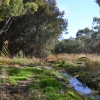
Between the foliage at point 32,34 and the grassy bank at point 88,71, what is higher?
the foliage at point 32,34

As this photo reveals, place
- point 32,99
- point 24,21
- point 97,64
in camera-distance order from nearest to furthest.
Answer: point 32,99, point 97,64, point 24,21

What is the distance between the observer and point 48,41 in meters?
31.3

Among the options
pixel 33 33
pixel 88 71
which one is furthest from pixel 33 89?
pixel 33 33

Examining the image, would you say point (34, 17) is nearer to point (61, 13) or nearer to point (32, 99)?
point (61, 13)

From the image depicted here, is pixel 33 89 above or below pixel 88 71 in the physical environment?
above

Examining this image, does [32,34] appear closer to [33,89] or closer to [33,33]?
[33,33]

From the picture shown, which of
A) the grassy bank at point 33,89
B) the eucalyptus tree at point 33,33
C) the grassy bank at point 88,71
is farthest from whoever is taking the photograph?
the eucalyptus tree at point 33,33

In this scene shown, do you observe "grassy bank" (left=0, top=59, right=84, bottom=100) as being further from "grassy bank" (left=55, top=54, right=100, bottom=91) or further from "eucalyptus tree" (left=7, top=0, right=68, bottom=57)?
"eucalyptus tree" (left=7, top=0, right=68, bottom=57)

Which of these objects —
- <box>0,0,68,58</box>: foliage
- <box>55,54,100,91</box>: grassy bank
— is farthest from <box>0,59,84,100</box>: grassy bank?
<box>0,0,68,58</box>: foliage

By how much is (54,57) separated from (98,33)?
25499mm

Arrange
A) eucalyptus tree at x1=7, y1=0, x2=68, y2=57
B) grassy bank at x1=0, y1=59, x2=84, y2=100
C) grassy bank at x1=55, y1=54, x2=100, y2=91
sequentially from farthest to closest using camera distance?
1. eucalyptus tree at x1=7, y1=0, x2=68, y2=57
2. grassy bank at x1=55, y1=54, x2=100, y2=91
3. grassy bank at x1=0, y1=59, x2=84, y2=100

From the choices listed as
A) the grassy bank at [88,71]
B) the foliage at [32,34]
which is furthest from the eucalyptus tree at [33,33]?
the grassy bank at [88,71]

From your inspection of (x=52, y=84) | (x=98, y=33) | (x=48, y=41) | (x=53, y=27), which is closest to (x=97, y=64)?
(x=52, y=84)

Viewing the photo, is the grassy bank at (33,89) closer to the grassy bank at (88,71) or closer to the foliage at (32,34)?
the grassy bank at (88,71)
